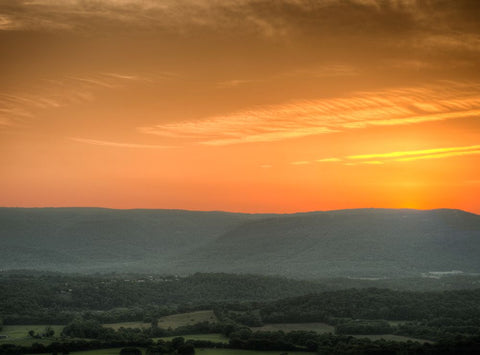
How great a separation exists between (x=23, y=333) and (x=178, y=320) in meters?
26.7

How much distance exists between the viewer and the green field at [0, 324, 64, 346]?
106m

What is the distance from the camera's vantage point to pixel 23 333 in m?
119

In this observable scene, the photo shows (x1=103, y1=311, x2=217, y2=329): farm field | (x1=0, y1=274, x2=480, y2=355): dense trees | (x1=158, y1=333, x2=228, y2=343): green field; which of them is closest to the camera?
(x1=0, y1=274, x2=480, y2=355): dense trees

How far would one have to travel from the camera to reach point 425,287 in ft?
629

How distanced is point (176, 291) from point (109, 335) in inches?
2831

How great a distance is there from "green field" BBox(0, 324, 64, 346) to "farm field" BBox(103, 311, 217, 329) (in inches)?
412

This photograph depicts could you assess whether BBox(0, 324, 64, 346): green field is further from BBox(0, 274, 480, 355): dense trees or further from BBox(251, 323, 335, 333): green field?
BBox(251, 323, 335, 333): green field

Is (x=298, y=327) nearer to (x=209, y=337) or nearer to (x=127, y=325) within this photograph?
(x=209, y=337)

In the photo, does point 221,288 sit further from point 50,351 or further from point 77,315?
point 50,351

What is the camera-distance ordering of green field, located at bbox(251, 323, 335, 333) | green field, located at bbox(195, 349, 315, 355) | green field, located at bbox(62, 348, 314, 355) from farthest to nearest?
green field, located at bbox(251, 323, 335, 333) → green field, located at bbox(195, 349, 315, 355) → green field, located at bbox(62, 348, 314, 355)

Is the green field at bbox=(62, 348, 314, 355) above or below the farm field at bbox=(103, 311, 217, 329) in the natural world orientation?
below

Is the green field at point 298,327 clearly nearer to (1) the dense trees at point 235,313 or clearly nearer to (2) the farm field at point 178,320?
(1) the dense trees at point 235,313

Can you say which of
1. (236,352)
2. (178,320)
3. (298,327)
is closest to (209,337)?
(236,352)

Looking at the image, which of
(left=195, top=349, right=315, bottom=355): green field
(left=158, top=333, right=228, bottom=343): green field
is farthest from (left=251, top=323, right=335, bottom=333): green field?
(left=195, top=349, right=315, bottom=355): green field
